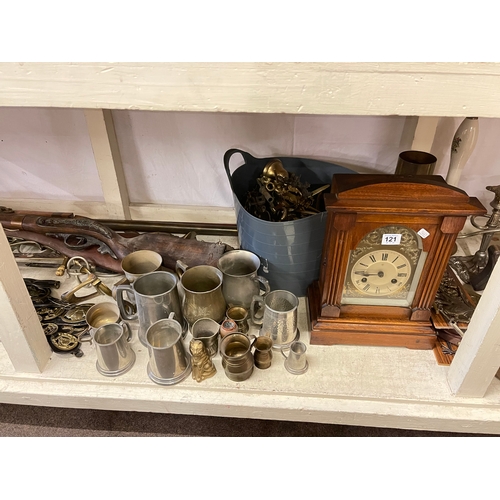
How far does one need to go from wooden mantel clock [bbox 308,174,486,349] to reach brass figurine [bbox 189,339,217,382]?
22 cm

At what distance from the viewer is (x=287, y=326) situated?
835mm

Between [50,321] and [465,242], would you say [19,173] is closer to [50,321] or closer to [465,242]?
[50,321]

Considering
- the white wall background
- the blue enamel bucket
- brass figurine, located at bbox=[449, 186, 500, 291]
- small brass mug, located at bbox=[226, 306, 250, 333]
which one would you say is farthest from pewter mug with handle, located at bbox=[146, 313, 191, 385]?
Result: brass figurine, located at bbox=[449, 186, 500, 291]

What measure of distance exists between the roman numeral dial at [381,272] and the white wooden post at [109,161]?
2.39ft

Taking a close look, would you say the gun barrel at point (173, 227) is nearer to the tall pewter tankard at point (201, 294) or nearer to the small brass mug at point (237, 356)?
the tall pewter tankard at point (201, 294)

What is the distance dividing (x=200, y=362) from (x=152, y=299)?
154mm

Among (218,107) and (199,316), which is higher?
(218,107)

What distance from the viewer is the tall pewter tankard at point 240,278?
0.86 m

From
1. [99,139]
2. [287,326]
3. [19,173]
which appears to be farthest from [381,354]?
[19,173]

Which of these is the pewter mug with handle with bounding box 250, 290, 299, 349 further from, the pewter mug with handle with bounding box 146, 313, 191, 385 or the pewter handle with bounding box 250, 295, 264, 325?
the pewter mug with handle with bounding box 146, 313, 191, 385

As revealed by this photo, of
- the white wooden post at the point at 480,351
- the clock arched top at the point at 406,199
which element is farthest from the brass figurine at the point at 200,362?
the white wooden post at the point at 480,351

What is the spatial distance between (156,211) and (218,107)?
780 mm

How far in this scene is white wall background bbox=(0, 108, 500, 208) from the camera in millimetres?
1062

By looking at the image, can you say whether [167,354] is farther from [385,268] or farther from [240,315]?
[385,268]
